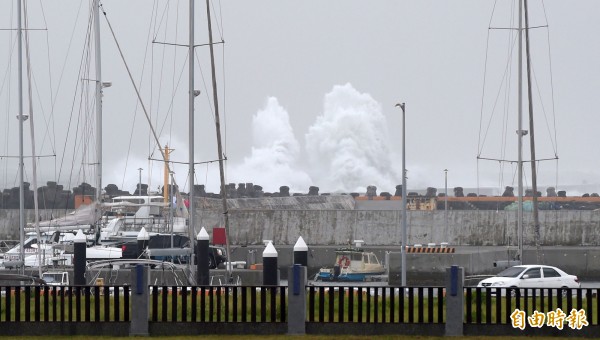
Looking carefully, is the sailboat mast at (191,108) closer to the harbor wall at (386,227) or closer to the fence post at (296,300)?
the fence post at (296,300)

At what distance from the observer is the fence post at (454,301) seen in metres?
28.4

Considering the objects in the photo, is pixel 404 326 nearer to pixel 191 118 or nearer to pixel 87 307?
pixel 87 307

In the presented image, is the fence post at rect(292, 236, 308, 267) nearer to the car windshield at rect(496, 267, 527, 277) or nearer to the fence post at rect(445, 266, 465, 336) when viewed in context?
the car windshield at rect(496, 267, 527, 277)

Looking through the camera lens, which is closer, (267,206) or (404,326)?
(404,326)

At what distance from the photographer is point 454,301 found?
28469 mm

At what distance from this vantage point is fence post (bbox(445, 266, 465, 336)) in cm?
2839

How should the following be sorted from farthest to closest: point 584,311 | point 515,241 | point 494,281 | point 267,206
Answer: point 267,206 < point 515,241 < point 494,281 < point 584,311

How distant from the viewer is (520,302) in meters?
29.7

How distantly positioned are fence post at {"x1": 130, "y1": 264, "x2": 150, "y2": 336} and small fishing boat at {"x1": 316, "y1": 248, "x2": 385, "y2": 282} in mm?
27543

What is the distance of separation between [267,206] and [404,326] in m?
63.5

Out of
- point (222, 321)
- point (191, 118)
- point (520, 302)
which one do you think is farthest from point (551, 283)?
point (222, 321)

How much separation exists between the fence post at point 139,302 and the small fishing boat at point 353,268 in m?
27.5

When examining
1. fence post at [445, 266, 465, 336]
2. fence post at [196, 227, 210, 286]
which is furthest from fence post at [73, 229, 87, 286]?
fence post at [445, 266, 465, 336]

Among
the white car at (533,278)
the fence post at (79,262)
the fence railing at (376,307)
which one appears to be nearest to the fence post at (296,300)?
the fence railing at (376,307)
